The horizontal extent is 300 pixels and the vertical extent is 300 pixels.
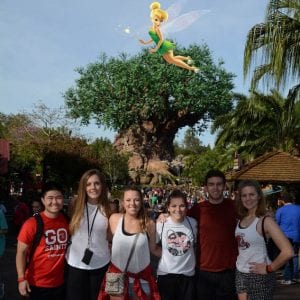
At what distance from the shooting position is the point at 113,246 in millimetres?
4066

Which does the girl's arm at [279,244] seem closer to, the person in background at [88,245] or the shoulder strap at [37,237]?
the person in background at [88,245]

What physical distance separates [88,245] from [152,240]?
0.53 metres

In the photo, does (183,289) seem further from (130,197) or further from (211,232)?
(130,197)

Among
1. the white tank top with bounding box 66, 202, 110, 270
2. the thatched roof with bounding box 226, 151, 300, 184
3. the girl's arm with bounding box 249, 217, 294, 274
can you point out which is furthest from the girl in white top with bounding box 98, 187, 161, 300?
the thatched roof with bounding box 226, 151, 300, 184

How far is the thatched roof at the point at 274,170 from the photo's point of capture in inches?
604

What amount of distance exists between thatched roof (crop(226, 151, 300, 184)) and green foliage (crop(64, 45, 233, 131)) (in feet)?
81.0

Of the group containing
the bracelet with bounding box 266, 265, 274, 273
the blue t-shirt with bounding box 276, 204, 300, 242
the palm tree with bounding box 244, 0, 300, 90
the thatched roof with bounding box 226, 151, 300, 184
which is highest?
the palm tree with bounding box 244, 0, 300, 90

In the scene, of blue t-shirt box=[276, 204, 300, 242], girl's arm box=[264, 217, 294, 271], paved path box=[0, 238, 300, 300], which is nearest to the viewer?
girl's arm box=[264, 217, 294, 271]

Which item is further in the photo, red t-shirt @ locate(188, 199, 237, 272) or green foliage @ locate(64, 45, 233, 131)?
green foliage @ locate(64, 45, 233, 131)

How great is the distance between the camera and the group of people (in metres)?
3.98

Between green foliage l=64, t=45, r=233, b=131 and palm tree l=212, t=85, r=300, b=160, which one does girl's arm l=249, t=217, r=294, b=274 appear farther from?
green foliage l=64, t=45, r=233, b=131

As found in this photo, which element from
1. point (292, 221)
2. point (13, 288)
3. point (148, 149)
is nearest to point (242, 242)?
point (13, 288)

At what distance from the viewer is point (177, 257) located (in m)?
4.18

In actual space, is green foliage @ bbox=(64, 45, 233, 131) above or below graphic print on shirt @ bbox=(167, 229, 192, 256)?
above
